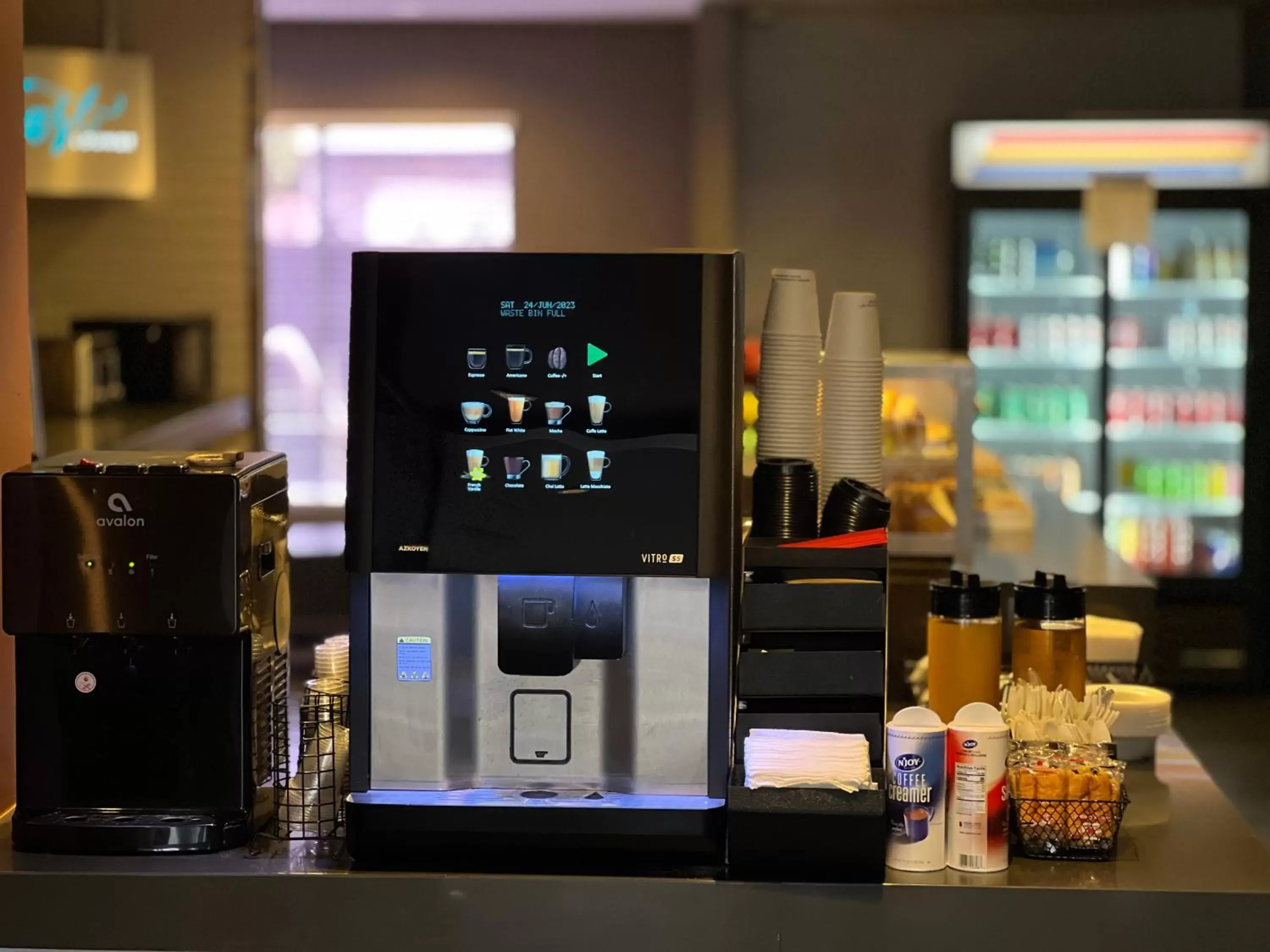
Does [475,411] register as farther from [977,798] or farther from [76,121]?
[76,121]

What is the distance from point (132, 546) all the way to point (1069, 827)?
3.28 feet

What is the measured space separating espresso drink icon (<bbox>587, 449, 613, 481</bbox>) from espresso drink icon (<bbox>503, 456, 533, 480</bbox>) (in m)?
0.06

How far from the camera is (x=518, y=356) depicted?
155 cm

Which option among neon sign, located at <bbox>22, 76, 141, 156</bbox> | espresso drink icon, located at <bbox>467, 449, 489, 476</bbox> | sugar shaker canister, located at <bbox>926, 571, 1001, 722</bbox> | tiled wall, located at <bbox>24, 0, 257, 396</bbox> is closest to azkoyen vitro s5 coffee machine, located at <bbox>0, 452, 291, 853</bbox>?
espresso drink icon, located at <bbox>467, 449, 489, 476</bbox>

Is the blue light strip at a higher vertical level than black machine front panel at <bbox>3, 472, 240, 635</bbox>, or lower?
lower

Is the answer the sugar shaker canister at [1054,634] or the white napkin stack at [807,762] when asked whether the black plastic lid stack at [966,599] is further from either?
the white napkin stack at [807,762]

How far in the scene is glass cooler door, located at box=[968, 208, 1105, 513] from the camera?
21.1 feet

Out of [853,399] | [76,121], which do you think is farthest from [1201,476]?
[853,399]

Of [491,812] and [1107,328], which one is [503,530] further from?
[1107,328]

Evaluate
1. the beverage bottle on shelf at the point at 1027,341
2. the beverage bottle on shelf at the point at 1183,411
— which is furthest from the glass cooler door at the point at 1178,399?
the beverage bottle on shelf at the point at 1027,341

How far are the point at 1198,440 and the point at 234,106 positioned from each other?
4.13 meters

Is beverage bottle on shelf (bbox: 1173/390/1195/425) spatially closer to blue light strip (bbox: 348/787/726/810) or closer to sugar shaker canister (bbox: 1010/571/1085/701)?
sugar shaker canister (bbox: 1010/571/1085/701)

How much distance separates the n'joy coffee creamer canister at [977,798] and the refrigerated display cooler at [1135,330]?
472cm

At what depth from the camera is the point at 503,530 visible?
1562 millimetres
